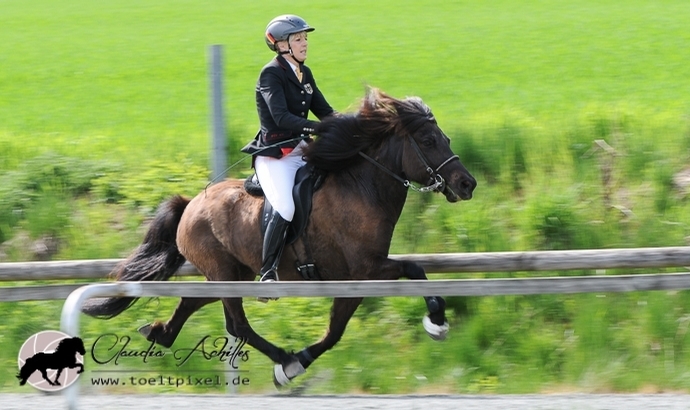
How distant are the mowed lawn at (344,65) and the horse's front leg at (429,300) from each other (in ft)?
12.3

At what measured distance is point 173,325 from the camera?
718 cm

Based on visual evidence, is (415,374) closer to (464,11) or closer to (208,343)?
(208,343)

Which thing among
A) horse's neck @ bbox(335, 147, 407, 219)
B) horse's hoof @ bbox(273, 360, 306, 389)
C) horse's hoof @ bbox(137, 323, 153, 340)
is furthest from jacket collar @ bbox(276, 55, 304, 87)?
horse's hoof @ bbox(137, 323, 153, 340)

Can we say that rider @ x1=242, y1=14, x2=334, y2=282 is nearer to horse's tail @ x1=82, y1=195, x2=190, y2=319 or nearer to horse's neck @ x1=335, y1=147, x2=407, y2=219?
horse's neck @ x1=335, y1=147, x2=407, y2=219

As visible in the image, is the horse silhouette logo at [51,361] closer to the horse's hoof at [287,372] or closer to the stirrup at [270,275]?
the stirrup at [270,275]

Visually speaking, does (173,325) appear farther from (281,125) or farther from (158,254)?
(281,125)

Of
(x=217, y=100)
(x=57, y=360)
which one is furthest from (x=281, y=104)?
(x=57, y=360)

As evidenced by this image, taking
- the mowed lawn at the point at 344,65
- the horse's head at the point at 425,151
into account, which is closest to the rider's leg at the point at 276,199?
the horse's head at the point at 425,151

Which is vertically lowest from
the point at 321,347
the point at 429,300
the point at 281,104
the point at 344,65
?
the point at 344,65

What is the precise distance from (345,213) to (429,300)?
2.42 ft

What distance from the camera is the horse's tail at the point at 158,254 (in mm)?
7145

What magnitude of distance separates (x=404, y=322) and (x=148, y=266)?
190cm

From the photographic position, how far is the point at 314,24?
2025 cm

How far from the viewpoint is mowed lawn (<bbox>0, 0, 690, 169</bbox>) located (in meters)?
11.8
